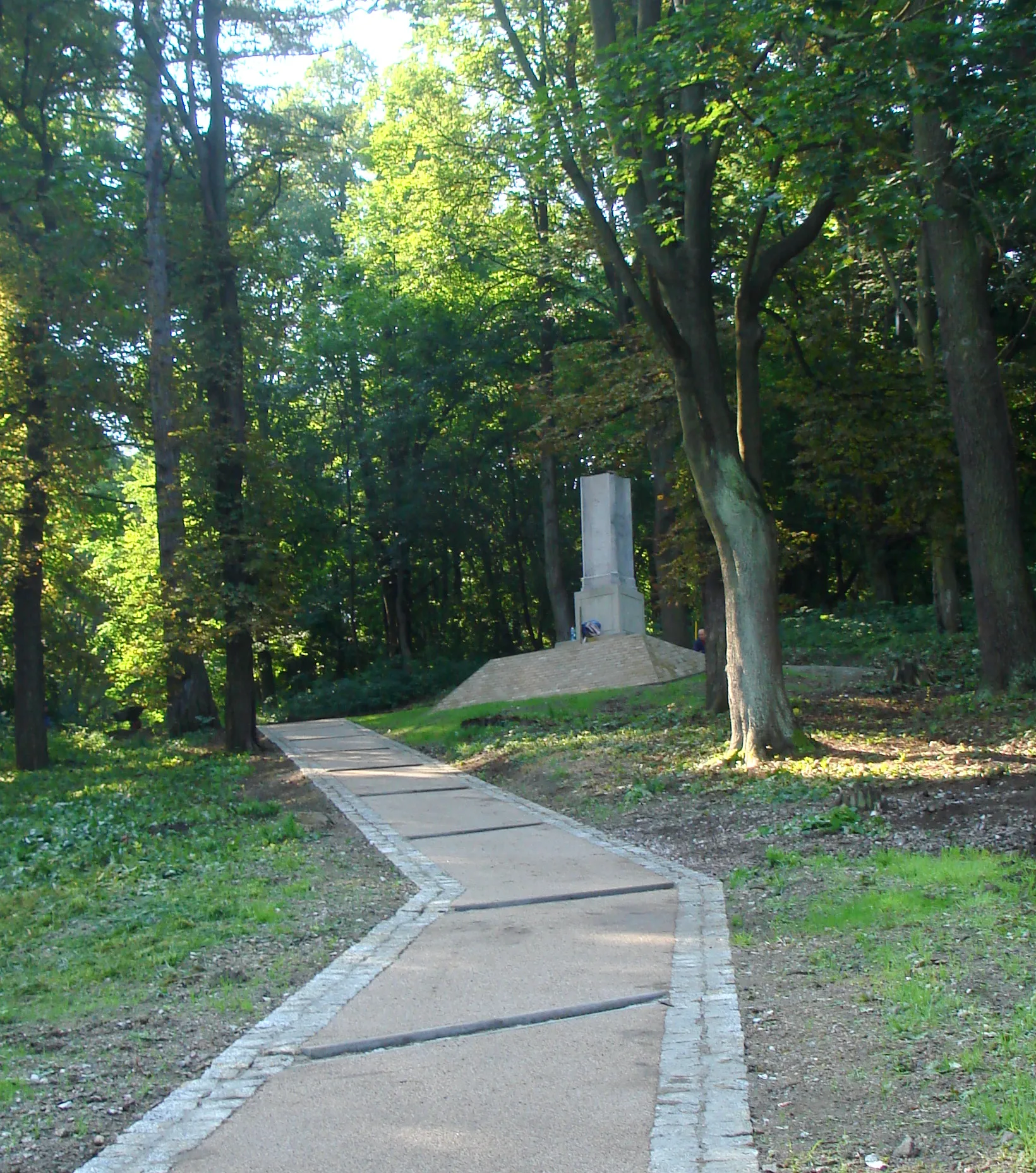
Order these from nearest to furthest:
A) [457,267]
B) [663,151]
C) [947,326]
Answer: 1. [663,151]
2. [947,326]
3. [457,267]

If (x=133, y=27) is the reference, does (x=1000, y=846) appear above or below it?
below

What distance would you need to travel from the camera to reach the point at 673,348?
42.7 ft

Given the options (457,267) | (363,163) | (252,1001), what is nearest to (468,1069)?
(252,1001)

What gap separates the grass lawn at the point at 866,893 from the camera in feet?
13.0

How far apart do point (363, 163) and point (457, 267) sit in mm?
13478

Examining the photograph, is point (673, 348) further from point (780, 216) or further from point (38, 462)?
point (38, 462)

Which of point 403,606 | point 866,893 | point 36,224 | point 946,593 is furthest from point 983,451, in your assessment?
point 403,606

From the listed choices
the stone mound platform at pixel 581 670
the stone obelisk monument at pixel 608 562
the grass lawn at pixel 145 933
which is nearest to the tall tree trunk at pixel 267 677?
the stone mound platform at pixel 581 670

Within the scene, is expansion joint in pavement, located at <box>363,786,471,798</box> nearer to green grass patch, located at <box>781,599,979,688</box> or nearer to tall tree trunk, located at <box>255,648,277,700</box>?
green grass patch, located at <box>781,599,979,688</box>

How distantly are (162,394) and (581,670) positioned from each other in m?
10.7

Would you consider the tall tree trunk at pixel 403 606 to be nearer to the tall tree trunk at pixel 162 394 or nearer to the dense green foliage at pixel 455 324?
the dense green foliage at pixel 455 324

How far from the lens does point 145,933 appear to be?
741 centimetres

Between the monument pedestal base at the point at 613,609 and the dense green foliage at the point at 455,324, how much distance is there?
4.18m

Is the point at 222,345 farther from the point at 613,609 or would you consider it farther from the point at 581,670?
the point at 613,609
